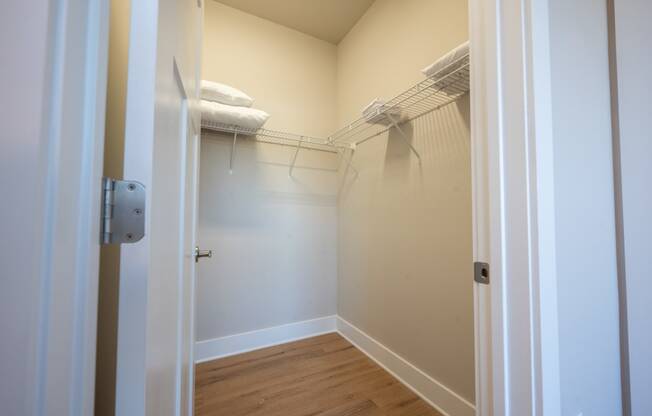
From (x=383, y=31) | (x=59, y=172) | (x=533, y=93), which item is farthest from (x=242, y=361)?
(x=383, y=31)

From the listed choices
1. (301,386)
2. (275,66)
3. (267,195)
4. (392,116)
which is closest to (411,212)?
(392,116)

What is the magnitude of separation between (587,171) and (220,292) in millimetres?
2089

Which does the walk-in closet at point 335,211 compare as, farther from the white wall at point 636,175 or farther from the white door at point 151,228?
the white door at point 151,228

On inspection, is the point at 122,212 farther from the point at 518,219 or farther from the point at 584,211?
A: the point at 584,211

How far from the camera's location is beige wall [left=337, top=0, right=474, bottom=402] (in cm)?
125

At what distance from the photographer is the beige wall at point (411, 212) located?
49.1 inches

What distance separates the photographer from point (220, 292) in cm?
184

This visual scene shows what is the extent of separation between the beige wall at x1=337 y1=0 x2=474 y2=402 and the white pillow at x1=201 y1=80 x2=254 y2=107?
937 millimetres

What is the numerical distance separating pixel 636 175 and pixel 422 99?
3.00 feet

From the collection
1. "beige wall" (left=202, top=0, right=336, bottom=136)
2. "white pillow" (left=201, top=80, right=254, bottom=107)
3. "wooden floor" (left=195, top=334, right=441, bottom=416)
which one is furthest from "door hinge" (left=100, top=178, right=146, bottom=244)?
"beige wall" (left=202, top=0, right=336, bottom=136)

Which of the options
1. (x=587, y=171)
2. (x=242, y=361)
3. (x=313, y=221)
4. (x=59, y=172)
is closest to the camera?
(x=59, y=172)

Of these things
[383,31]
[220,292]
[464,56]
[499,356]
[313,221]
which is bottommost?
[220,292]

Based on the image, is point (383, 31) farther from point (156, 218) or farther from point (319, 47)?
point (156, 218)

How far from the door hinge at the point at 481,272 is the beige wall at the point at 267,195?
1586 mm
